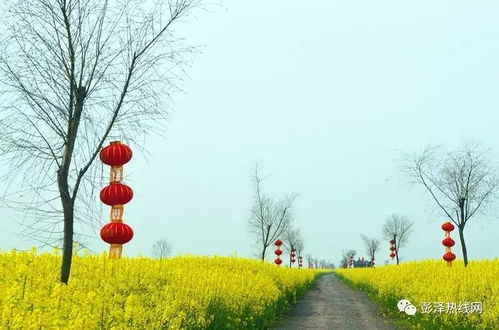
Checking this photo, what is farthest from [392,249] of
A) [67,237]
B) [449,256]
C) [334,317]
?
[67,237]

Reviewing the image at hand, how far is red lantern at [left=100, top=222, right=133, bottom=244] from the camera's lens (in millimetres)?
10359

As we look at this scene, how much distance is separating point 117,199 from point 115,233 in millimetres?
976

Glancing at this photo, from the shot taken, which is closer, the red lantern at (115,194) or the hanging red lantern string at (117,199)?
the hanging red lantern string at (117,199)

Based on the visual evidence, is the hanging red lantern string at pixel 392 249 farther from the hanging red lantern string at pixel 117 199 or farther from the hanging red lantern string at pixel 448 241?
the hanging red lantern string at pixel 117 199

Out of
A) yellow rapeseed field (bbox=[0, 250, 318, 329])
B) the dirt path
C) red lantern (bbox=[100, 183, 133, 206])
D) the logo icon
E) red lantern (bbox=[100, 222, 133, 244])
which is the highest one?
red lantern (bbox=[100, 183, 133, 206])

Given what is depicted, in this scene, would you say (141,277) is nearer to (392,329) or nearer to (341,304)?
(392,329)

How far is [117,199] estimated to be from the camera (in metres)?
9.86

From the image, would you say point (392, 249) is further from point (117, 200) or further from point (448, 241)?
point (117, 200)

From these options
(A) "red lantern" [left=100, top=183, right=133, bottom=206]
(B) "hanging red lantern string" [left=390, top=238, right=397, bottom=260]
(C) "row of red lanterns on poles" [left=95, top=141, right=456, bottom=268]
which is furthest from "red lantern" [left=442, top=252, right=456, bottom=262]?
(B) "hanging red lantern string" [left=390, top=238, right=397, bottom=260]

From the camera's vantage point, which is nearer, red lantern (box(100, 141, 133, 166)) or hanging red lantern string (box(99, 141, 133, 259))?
red lantern (box(100, 141, 133, 166))

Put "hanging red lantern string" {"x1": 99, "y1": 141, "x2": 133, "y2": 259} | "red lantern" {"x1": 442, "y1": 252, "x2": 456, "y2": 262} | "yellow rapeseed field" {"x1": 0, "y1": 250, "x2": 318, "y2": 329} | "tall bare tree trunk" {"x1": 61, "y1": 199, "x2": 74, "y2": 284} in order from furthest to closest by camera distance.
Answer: "red lantern" {"x1": 442, "y1": 252, "x2": 456, "y2": 262}, "hanging red lantern string" {"x1": 99, "y1": 141, "x2": 133, "y2": 259}, "tall bare tree trunk" {"x1": 61, "y1": 199, "x2": 74, "y2": 284}, "yellow rapeseed field" {"x1": 0, "y1": 250, "x2": 318, "y2": 329}

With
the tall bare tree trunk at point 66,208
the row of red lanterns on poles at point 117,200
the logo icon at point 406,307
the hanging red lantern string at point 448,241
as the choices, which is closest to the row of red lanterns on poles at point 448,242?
the hanging red lantern string at point 448,241

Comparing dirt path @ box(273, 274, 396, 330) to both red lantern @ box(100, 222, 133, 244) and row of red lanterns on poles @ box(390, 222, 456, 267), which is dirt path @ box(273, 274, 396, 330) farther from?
row of red lanterns on poles @ box(390, 222, 456, 267)

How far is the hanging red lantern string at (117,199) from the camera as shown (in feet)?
29.5
